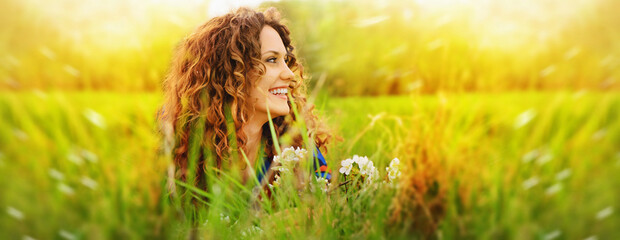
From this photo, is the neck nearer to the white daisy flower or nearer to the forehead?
the forehead

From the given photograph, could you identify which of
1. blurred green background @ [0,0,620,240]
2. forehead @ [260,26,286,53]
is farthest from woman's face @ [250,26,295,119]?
blurred green background @ [0,0,620,240]

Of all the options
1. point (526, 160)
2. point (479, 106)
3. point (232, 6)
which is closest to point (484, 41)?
point (479, 106)

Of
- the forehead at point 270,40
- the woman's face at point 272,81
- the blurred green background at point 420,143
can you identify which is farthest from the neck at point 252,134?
the blurred green background at point 420,143

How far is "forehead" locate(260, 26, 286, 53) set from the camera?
2045 mm

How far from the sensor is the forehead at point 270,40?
80.5 inches

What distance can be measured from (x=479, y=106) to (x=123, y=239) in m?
0.90

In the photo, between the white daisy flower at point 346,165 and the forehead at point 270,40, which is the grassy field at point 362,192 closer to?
the white daisy flower at point 346,165

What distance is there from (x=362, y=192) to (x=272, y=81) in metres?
0.94

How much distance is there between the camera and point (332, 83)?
97.9 inches

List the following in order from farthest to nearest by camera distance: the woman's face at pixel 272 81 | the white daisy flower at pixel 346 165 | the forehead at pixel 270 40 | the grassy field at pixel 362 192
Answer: the forehead at pixel 270 40 < the woman's face at pixel 272 81 < the white daisy flower at pixel 346 165 < the grassy field at pixel 362 192

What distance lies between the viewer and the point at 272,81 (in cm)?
193

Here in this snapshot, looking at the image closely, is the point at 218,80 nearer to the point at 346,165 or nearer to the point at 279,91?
the point at 279,91

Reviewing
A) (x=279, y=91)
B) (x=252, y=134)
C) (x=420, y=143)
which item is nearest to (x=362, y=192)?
(x=420, y=143)

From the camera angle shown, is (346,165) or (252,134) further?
(252,134)
